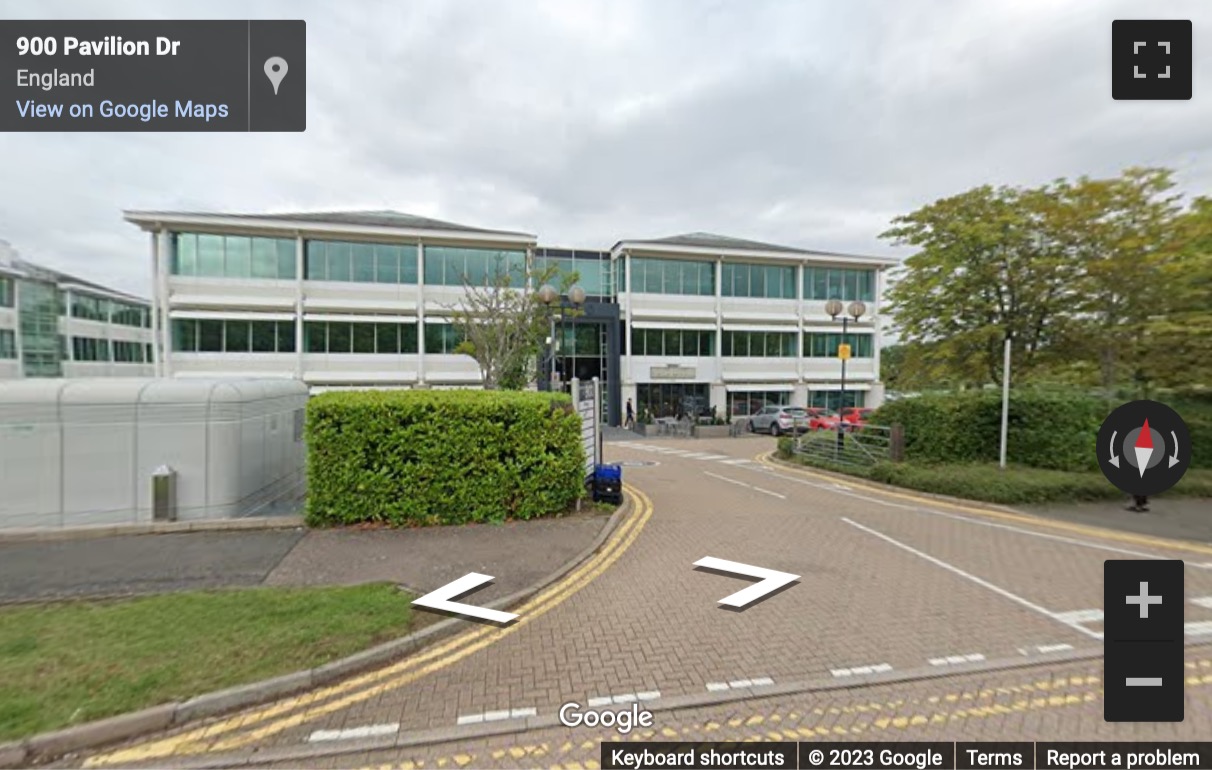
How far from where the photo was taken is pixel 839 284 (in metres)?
36.2

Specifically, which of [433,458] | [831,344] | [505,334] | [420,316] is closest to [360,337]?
[420,316]

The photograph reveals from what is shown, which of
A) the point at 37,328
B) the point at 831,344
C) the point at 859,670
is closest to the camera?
the point at 859,670

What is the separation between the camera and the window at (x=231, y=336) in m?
26.1

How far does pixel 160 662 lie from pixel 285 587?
5.49ft

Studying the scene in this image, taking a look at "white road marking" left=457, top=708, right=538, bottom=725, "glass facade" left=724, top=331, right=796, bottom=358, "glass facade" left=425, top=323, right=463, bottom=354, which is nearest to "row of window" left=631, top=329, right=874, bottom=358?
"glass facade" left=724, top=331, right=796, bottom=358

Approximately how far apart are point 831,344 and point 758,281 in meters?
7.05

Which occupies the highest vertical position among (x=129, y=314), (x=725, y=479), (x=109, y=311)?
(x=129, y=314)

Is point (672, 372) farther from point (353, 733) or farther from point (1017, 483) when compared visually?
point (353, 733)

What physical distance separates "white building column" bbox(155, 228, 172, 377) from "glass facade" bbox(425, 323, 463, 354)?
41.4 ft

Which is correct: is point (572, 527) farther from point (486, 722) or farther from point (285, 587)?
point (486, 722)

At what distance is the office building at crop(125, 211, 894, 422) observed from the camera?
26.5 metres

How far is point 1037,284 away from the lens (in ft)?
40.1

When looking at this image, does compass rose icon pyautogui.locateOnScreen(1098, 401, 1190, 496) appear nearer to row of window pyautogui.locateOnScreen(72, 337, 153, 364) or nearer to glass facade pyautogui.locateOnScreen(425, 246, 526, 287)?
glass facade pyautogui.locateOnScreen(425, 246, 526, 287)

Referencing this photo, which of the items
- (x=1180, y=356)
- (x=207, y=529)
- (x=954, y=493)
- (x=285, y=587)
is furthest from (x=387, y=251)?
(x=1180, y=356)
